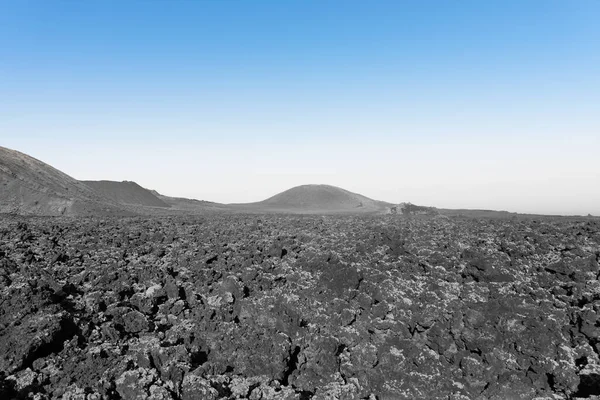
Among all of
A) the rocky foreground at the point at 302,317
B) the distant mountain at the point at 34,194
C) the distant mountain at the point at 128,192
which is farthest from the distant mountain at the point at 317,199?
the rocky foreground at the point at 302,317

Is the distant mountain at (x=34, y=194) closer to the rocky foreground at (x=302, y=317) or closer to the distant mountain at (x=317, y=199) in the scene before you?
the rocky foreground at (x=302, y=317)

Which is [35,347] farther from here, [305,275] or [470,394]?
[470,394]

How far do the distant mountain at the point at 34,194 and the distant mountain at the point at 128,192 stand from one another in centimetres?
1782

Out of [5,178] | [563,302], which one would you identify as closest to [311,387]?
[563,302]

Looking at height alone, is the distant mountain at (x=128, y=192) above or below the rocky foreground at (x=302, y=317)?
above

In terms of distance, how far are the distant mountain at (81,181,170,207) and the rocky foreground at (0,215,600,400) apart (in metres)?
38.9

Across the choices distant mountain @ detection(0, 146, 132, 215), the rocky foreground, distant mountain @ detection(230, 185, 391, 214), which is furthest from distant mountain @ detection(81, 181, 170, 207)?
the rocky foreground

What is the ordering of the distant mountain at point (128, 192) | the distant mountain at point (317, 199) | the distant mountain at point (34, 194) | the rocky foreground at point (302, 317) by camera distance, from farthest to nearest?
the distant mountain at point (317, 199)
the distant mountain at point (128, 192)
the distant mountain at point (34, 194)
the rocky foreground at point (302, 317)

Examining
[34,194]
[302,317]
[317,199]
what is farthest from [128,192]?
[302,317]

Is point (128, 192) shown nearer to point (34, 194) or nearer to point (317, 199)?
point (34, 194)

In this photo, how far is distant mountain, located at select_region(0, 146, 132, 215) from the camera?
22.1m

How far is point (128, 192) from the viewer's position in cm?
4841

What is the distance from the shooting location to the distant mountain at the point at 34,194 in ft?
72.5

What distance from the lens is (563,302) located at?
6914 millimetres
